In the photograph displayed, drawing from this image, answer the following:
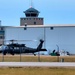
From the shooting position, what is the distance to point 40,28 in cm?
8675

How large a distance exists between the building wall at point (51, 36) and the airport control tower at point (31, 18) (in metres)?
27.6

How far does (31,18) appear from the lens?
12588 cm

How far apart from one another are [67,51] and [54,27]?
791 centimetres

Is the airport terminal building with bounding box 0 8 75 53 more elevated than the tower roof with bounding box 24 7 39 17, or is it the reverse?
the tower roof with bounding box 24 7 39 17

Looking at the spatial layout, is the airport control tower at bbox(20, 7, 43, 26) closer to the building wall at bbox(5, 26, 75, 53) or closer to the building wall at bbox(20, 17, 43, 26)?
the building wall at bbox(20, 17, 43, 26)

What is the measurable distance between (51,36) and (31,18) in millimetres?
41289

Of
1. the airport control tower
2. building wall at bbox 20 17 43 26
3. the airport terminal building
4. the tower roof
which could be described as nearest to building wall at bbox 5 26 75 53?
the airport terminal building

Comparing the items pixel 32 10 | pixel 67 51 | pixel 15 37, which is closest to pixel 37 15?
pixel 32 10

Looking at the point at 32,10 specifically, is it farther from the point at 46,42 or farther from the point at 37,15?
the point at 46,42

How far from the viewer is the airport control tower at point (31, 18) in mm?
120863

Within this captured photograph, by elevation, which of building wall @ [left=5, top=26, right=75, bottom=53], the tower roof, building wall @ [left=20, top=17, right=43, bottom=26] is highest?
the tower roof

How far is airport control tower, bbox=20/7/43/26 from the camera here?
12086 centimetres

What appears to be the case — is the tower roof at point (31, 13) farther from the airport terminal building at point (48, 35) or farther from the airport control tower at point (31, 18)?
the airport terminal building at point (48, 35)

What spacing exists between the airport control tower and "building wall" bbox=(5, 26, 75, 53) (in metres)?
27.6
